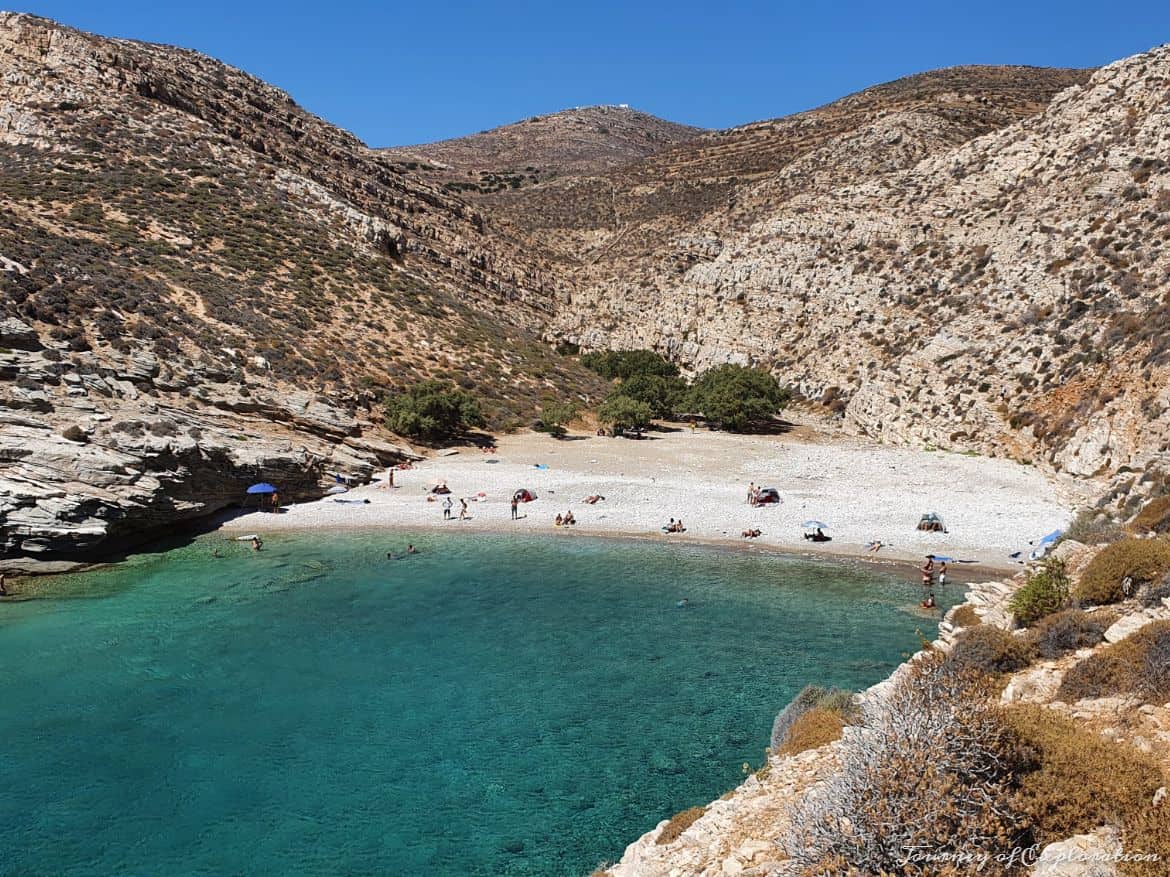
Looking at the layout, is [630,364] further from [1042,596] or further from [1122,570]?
[1122,570]

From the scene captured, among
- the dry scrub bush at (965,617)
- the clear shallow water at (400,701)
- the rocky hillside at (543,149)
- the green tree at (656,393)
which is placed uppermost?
the rocky hillside at (543,149)

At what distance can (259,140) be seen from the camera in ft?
220

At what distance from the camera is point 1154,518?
14141 millimetres

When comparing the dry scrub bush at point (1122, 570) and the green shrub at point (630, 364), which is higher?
the green shrub at point (630, 364)

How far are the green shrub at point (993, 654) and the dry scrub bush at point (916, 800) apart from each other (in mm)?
3711

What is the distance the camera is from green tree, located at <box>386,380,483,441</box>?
43281 millimetres

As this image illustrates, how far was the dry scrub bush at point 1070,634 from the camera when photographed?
924 cm

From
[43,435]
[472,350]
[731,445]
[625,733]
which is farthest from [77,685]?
[472,350]

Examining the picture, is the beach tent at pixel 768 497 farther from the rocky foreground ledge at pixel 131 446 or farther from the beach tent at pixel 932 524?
the rocky foreground ledge at pixel 131 446

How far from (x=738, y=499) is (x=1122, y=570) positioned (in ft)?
75.1

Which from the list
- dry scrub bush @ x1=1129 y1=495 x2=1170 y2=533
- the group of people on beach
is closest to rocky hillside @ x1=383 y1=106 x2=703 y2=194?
the group of people on beach

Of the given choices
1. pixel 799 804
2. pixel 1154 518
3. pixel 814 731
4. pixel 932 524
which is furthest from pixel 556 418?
pixel 799 804

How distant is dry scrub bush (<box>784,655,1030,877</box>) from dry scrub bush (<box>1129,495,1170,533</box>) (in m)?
10.4

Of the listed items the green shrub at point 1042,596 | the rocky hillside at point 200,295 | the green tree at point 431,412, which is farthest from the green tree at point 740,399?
the green shrub at point 1042,596
